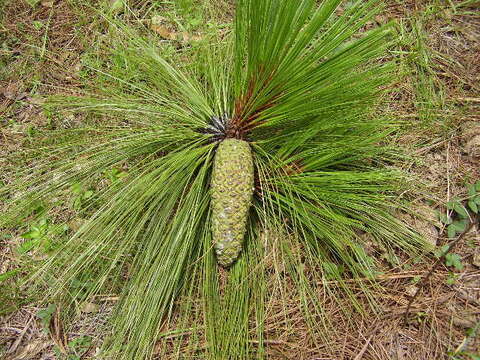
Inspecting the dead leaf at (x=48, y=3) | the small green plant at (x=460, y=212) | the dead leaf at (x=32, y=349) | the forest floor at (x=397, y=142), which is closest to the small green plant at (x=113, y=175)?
the forest floor at (x=397, y=142)

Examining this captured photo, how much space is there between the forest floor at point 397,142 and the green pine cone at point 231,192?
0.43m

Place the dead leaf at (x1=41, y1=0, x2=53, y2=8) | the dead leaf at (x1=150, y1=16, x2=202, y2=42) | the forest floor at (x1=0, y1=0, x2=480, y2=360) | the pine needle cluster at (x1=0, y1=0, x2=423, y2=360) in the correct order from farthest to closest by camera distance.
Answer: the dead leaf at (x1=41, y1=0, x2=53, y2=8) < the dead leaf at (x1=150, y1=16, x2=202, y2=42) < the forest floor at (x1=0, y1=0, x2=480, y2=360) < the pine needle cluster at (x1=0, y1=0, x2=423, y2=360)

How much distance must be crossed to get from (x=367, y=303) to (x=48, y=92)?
1865 mm

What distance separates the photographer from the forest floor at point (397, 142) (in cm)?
148

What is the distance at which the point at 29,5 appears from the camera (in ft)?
6.90

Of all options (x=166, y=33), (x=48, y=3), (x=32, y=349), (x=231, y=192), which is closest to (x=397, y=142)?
(x=231, y=192)

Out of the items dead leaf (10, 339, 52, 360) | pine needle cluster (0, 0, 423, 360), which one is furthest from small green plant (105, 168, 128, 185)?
dead leaf (10, 339, 52, 360)

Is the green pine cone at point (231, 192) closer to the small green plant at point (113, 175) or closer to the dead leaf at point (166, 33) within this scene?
the small green plant at point (113, 175)

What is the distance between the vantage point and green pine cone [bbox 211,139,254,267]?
128 cm

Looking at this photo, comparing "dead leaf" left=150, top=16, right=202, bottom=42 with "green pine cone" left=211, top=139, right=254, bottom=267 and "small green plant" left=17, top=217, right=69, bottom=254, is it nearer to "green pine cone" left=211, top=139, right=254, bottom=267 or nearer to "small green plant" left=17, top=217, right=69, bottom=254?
"green pine cone" left=211, top=139, right=254, bottom=267

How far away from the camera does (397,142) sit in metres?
1.73

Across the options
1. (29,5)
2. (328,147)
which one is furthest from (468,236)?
(29,5)

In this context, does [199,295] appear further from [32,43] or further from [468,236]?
[32,43]

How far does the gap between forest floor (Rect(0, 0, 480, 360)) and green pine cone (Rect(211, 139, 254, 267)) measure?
434mm
